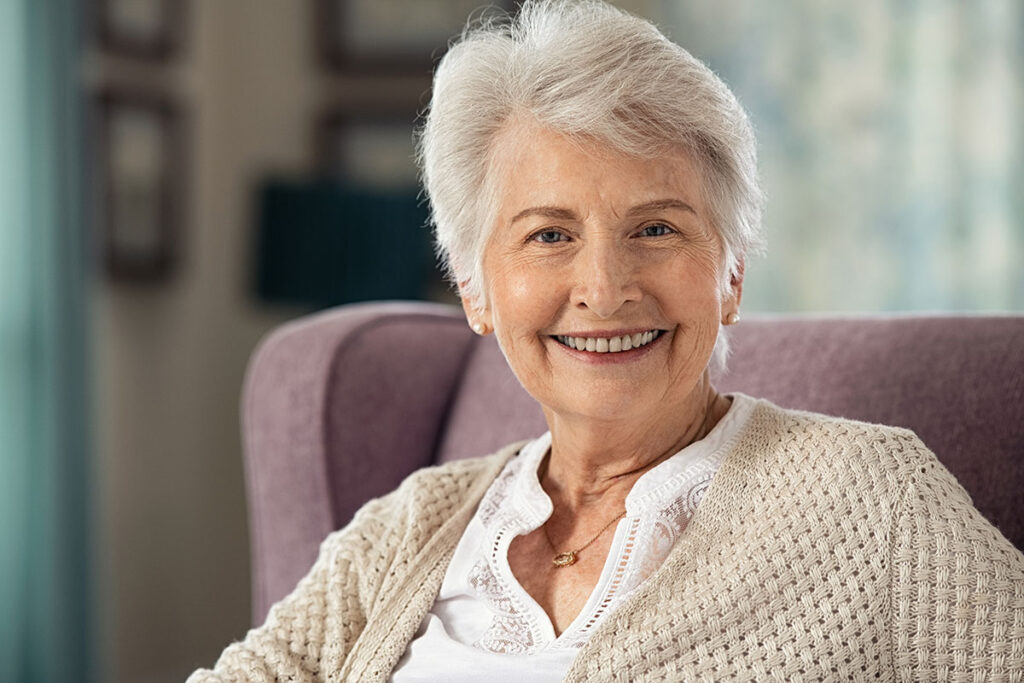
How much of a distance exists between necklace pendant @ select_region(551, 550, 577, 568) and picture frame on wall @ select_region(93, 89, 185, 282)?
228 centimetres

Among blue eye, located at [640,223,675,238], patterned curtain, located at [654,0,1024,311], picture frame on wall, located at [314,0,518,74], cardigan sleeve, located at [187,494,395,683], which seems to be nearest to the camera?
blue eye, located at [640,223,675,238]

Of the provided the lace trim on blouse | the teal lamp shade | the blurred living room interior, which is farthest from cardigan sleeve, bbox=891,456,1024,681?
the teal lamp shade

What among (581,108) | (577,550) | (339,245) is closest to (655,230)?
(581,108)

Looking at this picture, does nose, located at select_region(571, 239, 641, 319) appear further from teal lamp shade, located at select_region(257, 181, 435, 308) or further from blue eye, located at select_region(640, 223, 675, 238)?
teal lamp shade, located at select_region(257, 181, 435, 308)

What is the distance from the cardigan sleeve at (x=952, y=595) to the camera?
3.63 feet

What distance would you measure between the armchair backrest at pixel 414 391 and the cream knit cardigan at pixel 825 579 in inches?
8.3

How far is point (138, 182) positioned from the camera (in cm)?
352

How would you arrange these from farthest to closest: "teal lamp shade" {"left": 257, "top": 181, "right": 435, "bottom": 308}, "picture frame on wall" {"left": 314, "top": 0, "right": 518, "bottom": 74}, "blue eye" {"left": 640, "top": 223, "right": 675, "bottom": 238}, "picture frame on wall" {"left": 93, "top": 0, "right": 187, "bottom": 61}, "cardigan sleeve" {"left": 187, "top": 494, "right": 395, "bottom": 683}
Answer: "picture frame on wall" {"left": 314, "top": 0, "right": 518, "bottom": 74} < "teal lamp shade" {"left": 257, "top": 181, "right": 435, "bottom": 308} < "picture frame on wall" {"left": 93, "top": 0, "right": 187, "bottom": 61} < "cardigan sleeve" {"left": 187, "top": 494, "right": 395, "bottom": 683} < "blue eye" {"left": 640, "top": 223, "right": 675, "bottom": 238}

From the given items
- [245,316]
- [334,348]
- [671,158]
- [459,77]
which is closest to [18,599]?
[245,316]

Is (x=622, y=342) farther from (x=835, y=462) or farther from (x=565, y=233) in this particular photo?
(x=835, y=462)

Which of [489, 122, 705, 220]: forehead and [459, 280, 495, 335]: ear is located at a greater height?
[489, 122, 705, 220]: forehead

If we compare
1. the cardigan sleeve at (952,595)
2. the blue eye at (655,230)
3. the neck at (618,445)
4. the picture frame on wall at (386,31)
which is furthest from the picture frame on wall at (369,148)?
the cardigan sleeve at (952,595)

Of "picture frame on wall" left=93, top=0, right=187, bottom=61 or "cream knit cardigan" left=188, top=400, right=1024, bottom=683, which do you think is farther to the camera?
"picture frame on wall" left=93, top=0, right=187, bottom=61

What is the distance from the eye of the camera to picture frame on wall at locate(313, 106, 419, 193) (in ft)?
12.6
